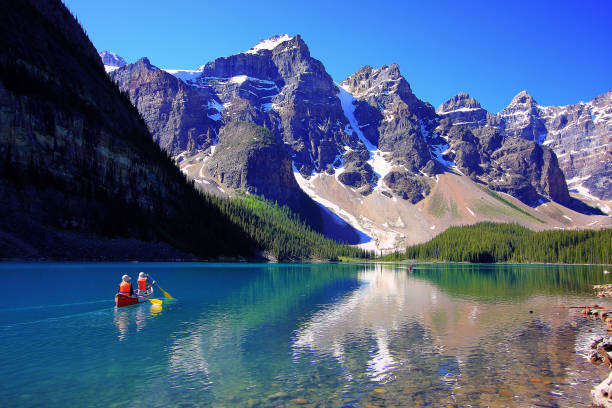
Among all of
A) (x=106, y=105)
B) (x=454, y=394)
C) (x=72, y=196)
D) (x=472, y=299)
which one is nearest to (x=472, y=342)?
(x=454, y=394)

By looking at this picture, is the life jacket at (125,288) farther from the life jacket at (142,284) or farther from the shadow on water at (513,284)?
the shadow on water at (513,284)

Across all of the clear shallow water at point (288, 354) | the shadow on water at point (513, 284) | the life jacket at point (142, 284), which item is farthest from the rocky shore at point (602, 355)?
the life jacket at point (142, 284)

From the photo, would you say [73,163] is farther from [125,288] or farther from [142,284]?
[125,288]

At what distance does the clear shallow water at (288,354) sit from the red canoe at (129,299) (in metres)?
0.69

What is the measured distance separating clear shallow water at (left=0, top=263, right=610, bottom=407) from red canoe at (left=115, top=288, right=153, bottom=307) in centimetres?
69

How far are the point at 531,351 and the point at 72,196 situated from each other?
119 metres

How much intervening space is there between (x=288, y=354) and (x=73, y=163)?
11835 cm

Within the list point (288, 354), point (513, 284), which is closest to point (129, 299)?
point (288, 354)

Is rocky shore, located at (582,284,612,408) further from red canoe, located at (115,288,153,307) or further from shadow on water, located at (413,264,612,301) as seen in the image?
red canoe, located at (115,288,153,307)

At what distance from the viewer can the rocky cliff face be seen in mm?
101062

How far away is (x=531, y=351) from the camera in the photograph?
88.4ft

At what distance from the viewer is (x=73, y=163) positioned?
12094cm

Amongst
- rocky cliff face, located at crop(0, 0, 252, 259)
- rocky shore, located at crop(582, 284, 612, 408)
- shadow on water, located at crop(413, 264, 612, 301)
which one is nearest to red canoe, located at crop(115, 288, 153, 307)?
rocky shore, located at crop(582, 284, 612, 408)

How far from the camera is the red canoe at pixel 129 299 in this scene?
41938mm
